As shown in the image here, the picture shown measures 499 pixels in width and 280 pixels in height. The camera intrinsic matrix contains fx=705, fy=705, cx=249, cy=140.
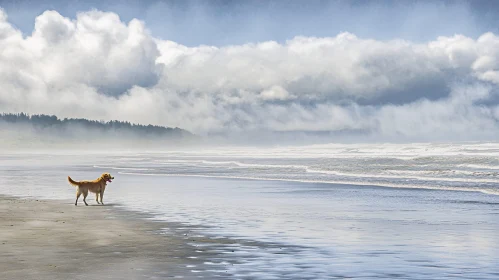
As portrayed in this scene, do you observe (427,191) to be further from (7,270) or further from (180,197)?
(7,270)

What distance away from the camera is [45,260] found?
42.3ft

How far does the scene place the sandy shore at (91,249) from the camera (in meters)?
11.6

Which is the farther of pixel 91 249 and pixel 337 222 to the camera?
pixel 337 222

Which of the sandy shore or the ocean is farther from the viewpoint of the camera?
the ocean

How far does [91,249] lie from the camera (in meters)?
14.4

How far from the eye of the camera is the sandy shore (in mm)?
11641

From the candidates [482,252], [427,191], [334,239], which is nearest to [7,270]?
[334,239]

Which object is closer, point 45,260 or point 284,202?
point 45,260

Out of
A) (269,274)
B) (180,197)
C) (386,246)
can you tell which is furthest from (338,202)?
(269,274)

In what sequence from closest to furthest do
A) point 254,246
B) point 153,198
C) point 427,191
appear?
point 254,246
point 153,198
point 427,191

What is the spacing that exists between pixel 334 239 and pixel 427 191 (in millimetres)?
18043

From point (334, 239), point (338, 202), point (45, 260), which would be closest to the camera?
point (45, 260)

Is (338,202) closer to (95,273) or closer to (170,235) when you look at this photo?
(170,235)

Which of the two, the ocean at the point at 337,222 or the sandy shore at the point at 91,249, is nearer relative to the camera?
the sandy shore at the point at 91,249
